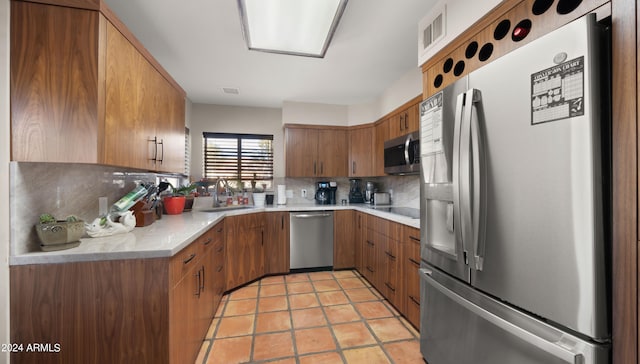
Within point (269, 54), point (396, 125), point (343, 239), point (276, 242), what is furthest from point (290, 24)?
point (343, 239)

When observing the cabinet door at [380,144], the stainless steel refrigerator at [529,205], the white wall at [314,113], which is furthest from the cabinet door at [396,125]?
the stainless steel refrigerator at [529,205]

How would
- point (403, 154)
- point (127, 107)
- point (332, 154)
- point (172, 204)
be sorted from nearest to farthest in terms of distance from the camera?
point (127, 107) → point (172, 204) → point (403, 154) → point (332, 154)

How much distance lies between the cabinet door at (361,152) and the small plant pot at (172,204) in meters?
2.33

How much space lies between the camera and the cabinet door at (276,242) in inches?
127

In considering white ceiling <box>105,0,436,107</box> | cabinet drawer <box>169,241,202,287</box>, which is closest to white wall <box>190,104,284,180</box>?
white ceiling <box>105,0,436,107</box>

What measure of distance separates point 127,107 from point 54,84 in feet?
1.04

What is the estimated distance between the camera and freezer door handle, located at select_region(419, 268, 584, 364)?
85cm

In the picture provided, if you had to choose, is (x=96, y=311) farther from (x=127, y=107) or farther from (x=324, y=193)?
(x=324, y=193)

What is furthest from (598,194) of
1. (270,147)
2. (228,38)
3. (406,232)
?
(270,147)

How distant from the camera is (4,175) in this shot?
114 centimetres

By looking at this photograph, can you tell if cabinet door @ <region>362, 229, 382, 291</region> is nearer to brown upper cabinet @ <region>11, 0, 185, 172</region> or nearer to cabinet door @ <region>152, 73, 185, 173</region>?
cabinet door @ <region>152, 73, 185, 173</region>

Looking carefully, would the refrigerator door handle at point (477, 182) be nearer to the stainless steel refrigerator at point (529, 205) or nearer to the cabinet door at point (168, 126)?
the stainless steel refrigerator at point (529, 205)

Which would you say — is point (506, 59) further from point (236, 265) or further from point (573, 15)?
point (236, 265)


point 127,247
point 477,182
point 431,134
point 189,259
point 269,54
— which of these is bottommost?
point 189,259
